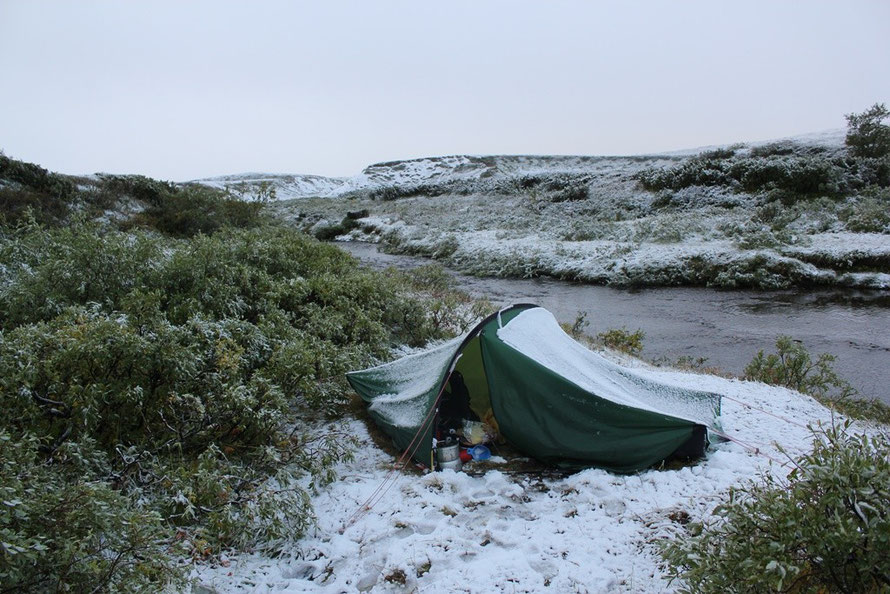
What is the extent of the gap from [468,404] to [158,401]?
10.6ft

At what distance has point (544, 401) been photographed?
5414mm

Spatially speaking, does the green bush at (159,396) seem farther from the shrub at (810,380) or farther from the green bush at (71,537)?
the shrub at (810,380)

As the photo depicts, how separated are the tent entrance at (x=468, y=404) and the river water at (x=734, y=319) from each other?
495 cm

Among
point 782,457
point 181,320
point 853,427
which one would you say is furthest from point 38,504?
point 853,427

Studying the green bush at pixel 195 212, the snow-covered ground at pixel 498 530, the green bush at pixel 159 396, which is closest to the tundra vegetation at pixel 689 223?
the green bush at pixel 195 212

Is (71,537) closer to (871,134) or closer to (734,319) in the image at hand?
(734,319)

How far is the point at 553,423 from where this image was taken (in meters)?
5.36

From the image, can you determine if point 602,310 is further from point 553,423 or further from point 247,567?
point 247,567

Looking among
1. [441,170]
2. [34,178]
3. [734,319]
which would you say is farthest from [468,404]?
[441,170]

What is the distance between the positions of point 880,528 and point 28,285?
8242 mm

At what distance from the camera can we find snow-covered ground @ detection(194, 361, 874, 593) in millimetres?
3721

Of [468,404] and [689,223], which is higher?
[689,223]

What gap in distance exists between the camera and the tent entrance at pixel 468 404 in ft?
19.2

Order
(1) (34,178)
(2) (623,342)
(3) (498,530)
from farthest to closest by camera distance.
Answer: (1) (34,178) → (2) (623,342) → (3) (498,530)
